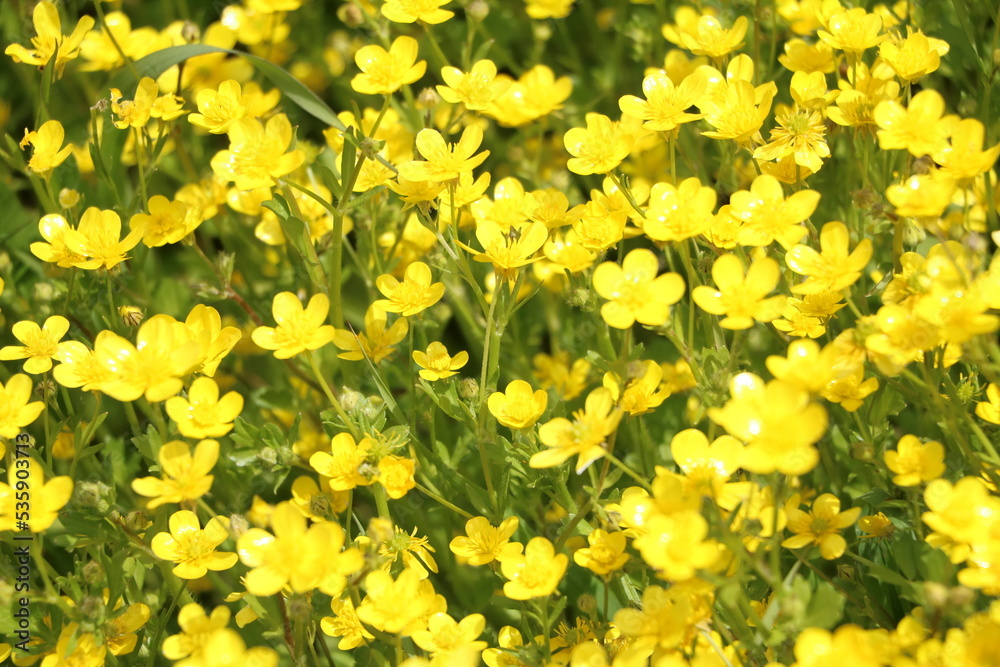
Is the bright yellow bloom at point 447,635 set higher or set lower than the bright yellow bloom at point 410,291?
lower

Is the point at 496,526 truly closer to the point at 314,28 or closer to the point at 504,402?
the point at 504,402

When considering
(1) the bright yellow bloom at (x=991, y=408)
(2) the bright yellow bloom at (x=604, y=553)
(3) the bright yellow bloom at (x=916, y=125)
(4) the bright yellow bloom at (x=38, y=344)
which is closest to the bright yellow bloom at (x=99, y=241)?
(4) the bright yellow bloom at (x=38, y=344)

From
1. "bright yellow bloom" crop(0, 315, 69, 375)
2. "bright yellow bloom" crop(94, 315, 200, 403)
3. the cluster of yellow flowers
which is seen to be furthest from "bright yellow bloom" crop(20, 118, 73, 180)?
"bright yellow bloom" crop(94, 315, 200, 403)

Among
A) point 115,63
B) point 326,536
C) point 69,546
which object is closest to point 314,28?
point 115,63

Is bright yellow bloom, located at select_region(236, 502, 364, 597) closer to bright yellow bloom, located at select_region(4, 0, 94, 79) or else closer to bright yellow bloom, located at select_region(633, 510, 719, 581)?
bright yellow bloom, located at select_region(633, 510, 719, 581)

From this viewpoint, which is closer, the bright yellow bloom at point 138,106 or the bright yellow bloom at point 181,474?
the bright yellow bloom at point 181,474

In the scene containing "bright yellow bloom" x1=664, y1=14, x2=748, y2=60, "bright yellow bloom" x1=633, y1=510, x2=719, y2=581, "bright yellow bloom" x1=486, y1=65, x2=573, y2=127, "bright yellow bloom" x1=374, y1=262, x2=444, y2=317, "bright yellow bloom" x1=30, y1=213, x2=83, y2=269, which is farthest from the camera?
"bright yellow bloom" x1=486, y1=65, x2=573, y2=127

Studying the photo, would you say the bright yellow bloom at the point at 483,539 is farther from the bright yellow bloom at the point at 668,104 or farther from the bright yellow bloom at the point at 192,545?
the bright yellow bloom at the point at 668,104
